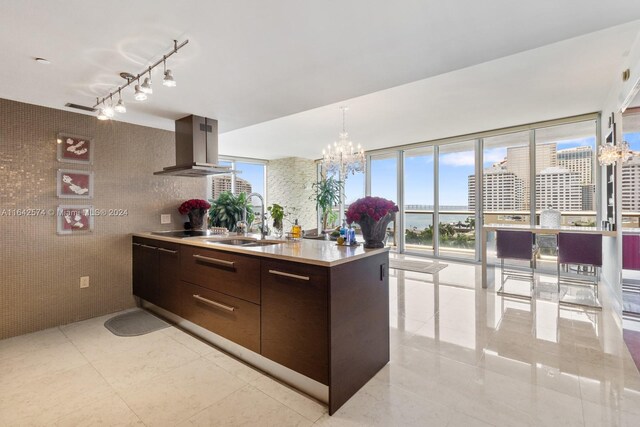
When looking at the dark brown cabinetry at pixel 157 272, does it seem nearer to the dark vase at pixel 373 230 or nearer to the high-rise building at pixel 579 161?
the dark vase at pixel 373 230

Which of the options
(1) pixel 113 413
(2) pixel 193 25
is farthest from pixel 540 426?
(2) pixel 193 25

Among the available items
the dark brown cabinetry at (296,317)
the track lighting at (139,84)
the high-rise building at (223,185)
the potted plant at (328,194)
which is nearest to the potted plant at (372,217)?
the dark brown cabinetry at (296,317)

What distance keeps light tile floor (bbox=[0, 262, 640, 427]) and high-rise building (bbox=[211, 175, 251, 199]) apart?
5.11 metres

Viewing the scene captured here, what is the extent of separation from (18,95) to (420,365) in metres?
4.11

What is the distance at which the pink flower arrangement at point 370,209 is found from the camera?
6.89 feet

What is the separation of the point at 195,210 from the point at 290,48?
252 centimetres

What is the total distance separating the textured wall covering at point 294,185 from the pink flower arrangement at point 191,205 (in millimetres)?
4721

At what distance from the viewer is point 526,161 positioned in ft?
17.5

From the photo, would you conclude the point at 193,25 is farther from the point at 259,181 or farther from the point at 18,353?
the point at 259,181

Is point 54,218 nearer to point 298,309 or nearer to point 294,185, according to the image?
point 298,309

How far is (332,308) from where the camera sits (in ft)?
5.48

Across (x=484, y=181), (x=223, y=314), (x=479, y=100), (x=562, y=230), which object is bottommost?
(x=223, y=314)

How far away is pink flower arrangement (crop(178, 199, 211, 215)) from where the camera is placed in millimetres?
3713

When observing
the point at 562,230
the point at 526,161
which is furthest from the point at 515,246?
the point at 526,161
